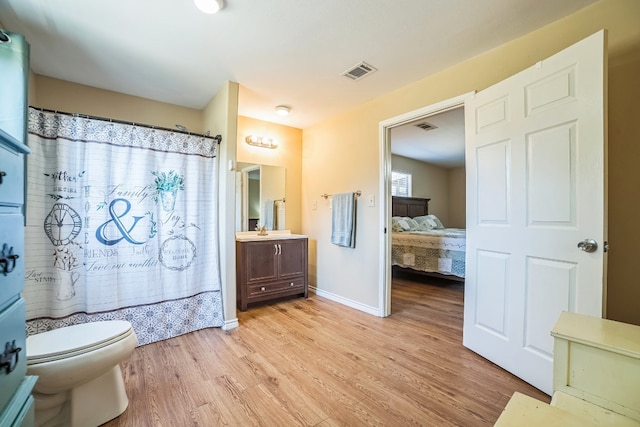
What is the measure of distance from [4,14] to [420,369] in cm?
352

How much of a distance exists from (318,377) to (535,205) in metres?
1.76

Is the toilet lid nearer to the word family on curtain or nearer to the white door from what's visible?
the word family on curtain

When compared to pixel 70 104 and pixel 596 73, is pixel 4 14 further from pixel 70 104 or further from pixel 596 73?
pixel 596 73

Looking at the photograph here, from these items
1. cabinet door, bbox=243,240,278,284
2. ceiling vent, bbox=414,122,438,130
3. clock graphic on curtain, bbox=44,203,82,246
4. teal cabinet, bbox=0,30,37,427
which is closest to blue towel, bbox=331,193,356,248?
cabinet door, bbox=243,240,278,284

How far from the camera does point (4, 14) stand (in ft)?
5.39

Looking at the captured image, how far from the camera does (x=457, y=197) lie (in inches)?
278

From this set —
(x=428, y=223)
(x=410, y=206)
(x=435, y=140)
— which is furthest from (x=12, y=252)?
(x=410, y=206)

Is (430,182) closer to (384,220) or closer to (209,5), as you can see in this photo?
(384,220)

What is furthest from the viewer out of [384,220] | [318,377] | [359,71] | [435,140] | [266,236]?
[435,140]

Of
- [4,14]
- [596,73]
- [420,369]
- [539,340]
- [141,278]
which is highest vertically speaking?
[4,14]

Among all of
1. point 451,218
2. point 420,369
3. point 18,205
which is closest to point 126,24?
point 18,205

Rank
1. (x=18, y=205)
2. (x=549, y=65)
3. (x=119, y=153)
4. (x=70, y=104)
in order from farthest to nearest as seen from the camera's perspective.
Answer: (x=70, y=104)
(x=119, y=153)
(x=549, y=65)
(x=18, y=205)

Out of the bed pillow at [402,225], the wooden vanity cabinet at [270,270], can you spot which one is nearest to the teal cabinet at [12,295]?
the wooden vanity cabinet at [270,270]

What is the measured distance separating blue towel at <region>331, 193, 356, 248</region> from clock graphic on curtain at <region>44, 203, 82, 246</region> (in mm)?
2374
